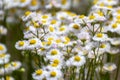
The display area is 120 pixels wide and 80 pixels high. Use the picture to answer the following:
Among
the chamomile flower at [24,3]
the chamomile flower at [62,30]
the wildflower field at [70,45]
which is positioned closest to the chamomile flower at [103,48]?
the wildflower field at [70,45]

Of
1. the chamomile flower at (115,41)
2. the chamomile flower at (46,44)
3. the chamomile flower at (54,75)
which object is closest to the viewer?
the chamomile flower at (54,75)

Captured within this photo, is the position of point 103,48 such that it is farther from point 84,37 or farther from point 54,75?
point 54,75

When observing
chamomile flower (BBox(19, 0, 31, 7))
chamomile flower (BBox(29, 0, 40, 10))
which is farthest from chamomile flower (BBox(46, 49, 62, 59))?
chamomile flower (BBox(29, 0, 40, 10))

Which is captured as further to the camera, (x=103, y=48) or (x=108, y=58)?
(x=108, y=58)

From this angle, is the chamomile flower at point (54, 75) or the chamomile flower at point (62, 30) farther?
the chamomile flower at point (62, 30)

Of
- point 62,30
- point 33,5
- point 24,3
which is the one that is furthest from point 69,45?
point 33,5

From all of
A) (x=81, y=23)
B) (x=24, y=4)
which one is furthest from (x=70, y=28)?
(x=24, y=4)

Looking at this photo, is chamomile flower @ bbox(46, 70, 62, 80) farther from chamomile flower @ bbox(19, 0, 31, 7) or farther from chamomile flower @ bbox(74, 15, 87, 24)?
chamomile flower @ bbox(19, 0, 31, 7)

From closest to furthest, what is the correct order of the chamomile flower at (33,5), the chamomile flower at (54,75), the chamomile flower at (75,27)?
the chamomile flower at (54,75) → the chamomile flower at (75,27) → the chamomile flower at (33,5)

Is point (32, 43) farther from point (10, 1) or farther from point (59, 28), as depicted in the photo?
point (10, 1)

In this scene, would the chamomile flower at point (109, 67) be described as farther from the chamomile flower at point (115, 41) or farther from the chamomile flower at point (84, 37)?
the chamomile flower at point (84, 37)

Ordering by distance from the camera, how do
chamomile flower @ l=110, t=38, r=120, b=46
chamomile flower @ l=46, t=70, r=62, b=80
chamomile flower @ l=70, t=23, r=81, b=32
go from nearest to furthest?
1. chamomile flower @ l=46, t=70, r=62, b=80
2. chamomile flower @ l=70, t=23, r=81, b=32
3. chamomile flower @ l=110, t=38, r=120, b=46
